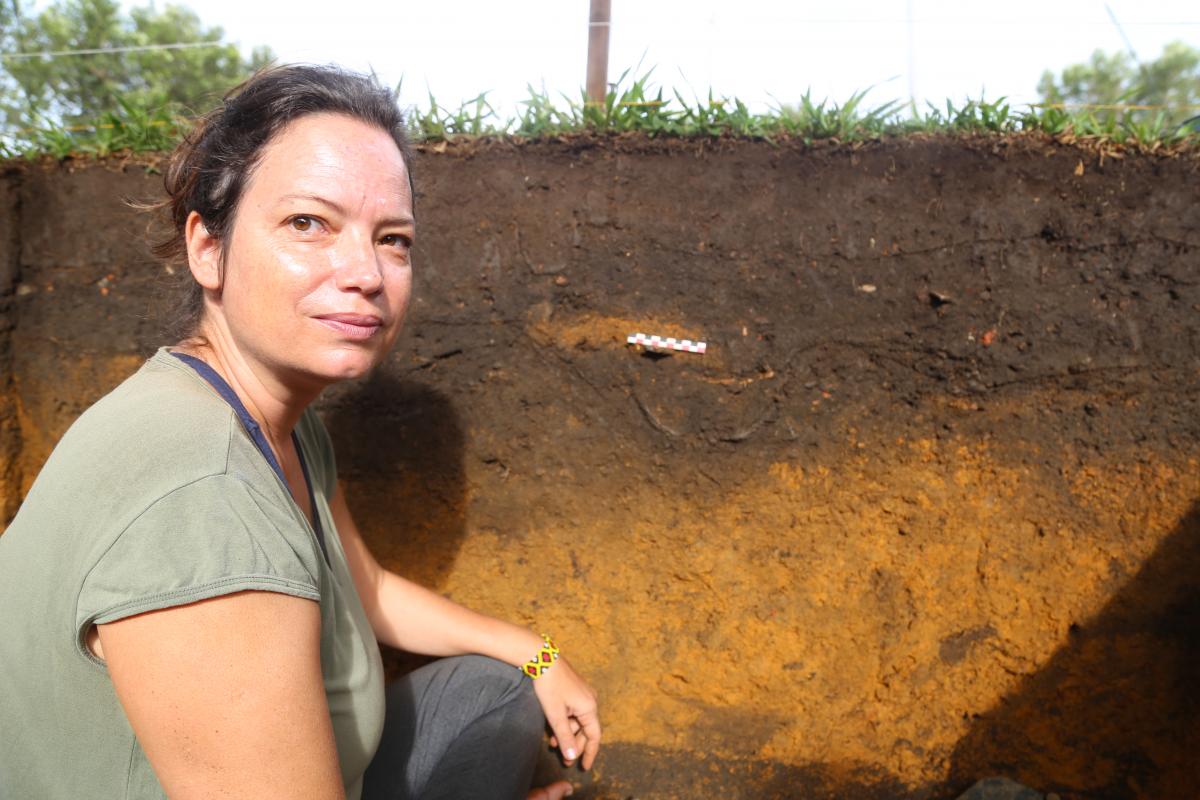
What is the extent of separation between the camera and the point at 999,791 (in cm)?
239

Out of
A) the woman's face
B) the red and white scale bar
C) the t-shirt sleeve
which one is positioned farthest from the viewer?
the red and white scale bar

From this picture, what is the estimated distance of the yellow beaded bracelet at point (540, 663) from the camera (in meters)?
1.83

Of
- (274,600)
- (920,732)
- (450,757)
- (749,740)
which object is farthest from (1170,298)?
(274,600)

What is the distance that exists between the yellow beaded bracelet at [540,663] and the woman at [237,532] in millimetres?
151

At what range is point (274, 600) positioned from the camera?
99 cm

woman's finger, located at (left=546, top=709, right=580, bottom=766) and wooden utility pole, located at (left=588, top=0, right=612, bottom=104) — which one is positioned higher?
wooden utility pole, located at (left=588, top=0, right=612, bottom=104)

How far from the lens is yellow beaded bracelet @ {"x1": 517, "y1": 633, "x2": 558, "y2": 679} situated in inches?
72.0

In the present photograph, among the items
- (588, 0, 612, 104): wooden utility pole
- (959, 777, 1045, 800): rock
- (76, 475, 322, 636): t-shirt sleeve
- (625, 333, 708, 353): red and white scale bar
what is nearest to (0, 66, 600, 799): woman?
(76, 475, 322, 636): t-shirt sleeve

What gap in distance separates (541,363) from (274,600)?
68.1 inches

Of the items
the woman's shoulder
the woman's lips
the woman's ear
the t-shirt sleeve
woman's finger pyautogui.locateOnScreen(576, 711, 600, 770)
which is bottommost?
woman's finger pyautogui.locateOnScreen(576, 711, 600, 770)

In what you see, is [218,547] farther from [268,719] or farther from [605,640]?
[605,640]

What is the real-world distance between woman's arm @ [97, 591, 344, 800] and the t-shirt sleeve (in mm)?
18

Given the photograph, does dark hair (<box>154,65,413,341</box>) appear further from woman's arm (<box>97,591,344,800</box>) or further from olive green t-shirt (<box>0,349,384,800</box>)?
woman's arm (<box>97,591,344,800</box>)

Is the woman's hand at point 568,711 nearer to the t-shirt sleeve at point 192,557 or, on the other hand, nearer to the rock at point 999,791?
the t-shirt sleeve at point 192,557
